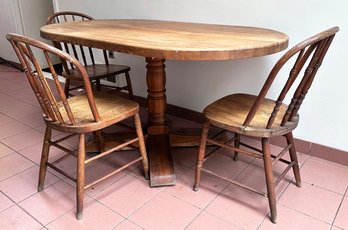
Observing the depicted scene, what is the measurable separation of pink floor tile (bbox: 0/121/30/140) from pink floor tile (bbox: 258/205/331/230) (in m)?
1.97

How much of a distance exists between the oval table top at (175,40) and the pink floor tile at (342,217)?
889 mm

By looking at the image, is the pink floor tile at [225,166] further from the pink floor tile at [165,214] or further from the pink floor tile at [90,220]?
the pink floor tile at [90,220]

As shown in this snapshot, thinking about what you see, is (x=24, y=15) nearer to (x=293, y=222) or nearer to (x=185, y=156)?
(x=185, y=156)

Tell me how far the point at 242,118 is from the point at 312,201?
625 mm

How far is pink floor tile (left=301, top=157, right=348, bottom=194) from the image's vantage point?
5.64 feet

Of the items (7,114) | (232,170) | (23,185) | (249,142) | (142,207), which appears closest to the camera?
(142,207)

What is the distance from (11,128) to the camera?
2.42 m

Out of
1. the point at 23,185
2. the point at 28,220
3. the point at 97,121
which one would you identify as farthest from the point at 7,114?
the point at 97,121

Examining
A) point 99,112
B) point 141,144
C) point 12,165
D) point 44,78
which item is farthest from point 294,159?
point 12,165

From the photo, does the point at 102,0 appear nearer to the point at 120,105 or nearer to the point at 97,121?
the point at 120,105

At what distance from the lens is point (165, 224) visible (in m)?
1.43

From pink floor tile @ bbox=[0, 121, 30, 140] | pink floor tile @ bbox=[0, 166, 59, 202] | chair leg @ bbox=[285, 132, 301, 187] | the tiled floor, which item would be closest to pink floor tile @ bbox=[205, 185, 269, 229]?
the tiled floor

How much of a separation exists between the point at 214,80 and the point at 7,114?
1.90 meters

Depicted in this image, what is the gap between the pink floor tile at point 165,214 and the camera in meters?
1.43
